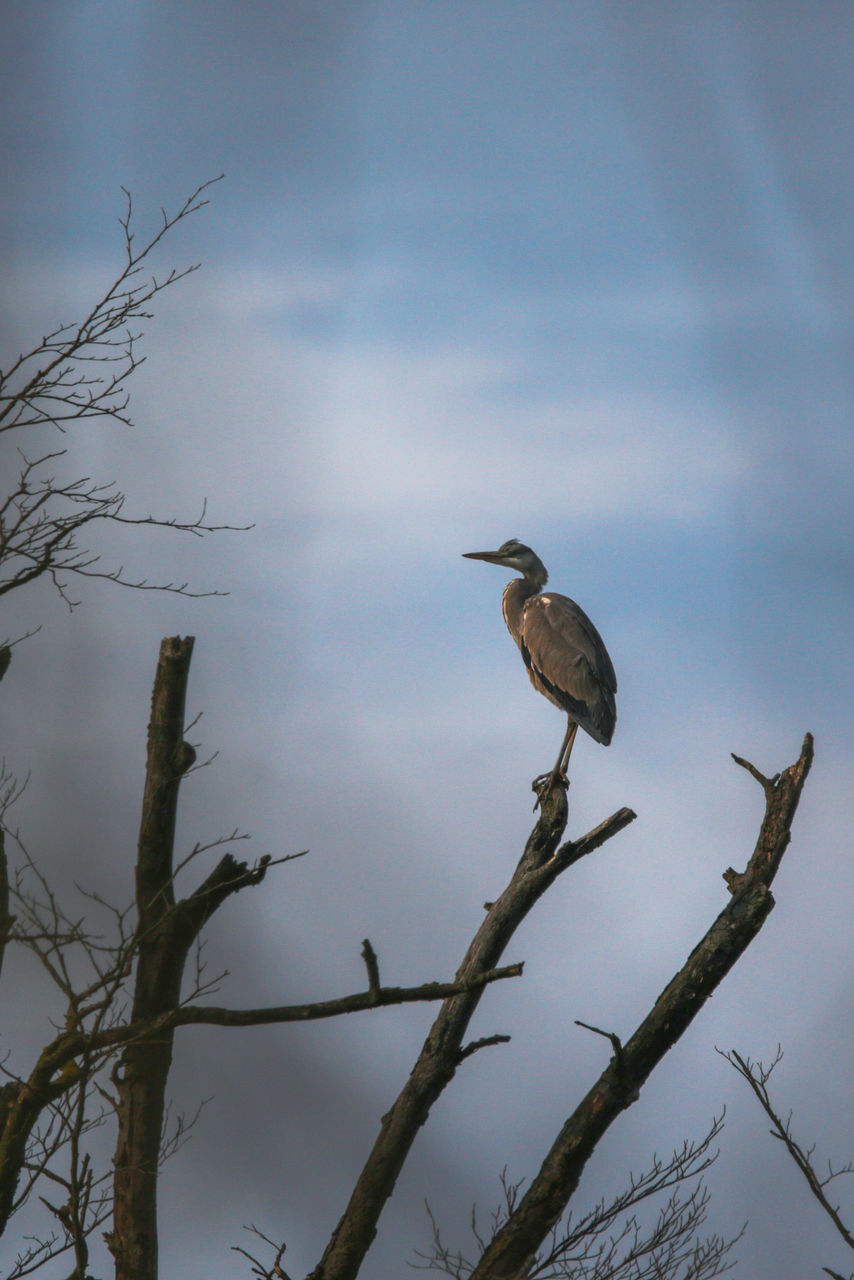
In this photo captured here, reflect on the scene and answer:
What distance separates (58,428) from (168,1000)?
345 cm

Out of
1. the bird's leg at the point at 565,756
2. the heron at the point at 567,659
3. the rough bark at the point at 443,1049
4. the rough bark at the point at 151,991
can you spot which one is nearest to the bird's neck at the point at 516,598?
the heron at the point at 567,659

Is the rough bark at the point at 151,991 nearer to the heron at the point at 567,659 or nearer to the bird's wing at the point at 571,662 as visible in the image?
the heron at the point at 567,659

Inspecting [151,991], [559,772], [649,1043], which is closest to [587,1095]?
[649,1043]

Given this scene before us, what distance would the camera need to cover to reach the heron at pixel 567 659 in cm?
1144

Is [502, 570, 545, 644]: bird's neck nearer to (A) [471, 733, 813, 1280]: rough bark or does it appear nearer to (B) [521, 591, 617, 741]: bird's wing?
(B) [521, 591, 617, 741]: bird's wing

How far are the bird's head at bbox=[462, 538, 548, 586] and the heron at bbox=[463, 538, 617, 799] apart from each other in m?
0.45

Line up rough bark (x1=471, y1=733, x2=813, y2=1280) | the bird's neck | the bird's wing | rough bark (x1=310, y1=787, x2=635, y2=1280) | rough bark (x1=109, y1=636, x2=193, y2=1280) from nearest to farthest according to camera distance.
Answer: rough bark (x1=471, y1=733, x2=813, y2=1280) < rough bark (x1=310, y1=787, x2=635, y2=1280) < rough bark (x1=109, y1=636, x2=193, y2=1280) < the bird's wing < the bird's neck

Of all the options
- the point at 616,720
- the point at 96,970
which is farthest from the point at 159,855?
the point at 616,720

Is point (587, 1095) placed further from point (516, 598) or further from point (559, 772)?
point (516, 598)

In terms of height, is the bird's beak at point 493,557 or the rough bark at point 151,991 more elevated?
the bird's beak at point 493,557

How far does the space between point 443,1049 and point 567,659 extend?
574cm

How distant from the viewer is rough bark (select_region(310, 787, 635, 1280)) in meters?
6.54

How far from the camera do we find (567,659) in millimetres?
11898

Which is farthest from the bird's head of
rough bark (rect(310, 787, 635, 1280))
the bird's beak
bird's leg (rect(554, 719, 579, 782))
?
rough bark (rect(310, 787, 635, 1280))
